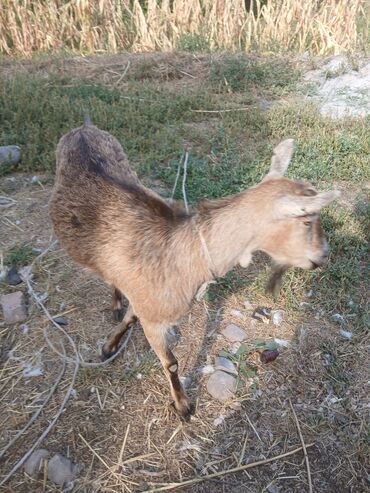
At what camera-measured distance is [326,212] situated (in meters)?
3.97

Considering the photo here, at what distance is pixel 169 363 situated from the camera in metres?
2.54

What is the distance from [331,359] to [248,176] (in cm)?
196

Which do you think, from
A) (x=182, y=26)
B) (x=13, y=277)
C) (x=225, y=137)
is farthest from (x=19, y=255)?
(x=182, y=26)

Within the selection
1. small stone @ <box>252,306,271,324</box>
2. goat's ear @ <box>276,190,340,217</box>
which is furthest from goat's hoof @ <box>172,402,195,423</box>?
goat's ear @ <box>276,190,340,217</box>

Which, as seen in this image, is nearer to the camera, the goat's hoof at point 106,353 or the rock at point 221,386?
the rock at point 221,386

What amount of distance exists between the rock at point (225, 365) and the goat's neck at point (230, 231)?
2.88 ft

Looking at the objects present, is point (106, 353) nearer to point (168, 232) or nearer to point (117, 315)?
point (117, 315)

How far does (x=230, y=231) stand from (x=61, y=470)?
4.84ft

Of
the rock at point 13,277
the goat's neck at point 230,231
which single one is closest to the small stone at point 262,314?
the goat's neck at point 230,231

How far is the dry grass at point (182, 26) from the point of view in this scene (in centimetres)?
725

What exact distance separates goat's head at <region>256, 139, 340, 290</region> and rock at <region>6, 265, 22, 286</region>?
197 centimetres

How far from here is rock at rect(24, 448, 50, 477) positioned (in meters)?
2.42

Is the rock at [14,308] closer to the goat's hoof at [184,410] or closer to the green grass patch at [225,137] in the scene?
the green grass patch at [225,137]

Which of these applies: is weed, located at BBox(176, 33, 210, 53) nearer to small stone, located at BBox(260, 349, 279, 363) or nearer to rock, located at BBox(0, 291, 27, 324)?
rock, located at BBox(0, 291, 27, 324)
